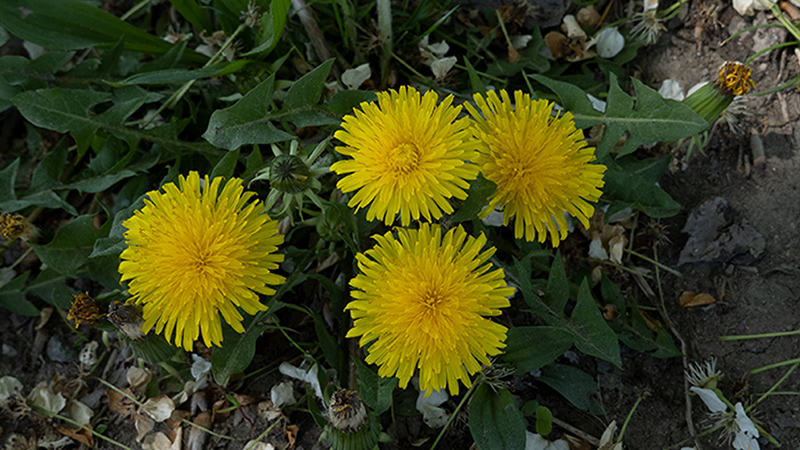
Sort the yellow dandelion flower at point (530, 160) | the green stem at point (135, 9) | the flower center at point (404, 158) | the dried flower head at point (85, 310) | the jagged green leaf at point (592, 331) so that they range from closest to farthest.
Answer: the flower center at point (404, 158), the yellow dandelion flower at point (530, 160), the jagged green leaf at point (592, 331), the dried flower head at point (85, 310), the green stem at point (135, 9)

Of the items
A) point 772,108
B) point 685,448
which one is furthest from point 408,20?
point 685,448

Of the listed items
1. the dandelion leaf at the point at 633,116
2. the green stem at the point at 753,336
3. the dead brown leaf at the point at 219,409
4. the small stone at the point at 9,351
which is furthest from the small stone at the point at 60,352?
the green stem at the point at 753,336

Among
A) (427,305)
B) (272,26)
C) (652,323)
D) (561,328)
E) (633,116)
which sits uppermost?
(272,26)

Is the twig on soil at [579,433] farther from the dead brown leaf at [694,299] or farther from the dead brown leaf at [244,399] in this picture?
the dead brown leaf at [244,399]

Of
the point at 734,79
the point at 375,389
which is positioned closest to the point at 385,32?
the point at 734,79

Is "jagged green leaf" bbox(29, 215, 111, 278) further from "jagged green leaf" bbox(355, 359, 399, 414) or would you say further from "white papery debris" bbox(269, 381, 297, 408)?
"jagged green leaf" bbox(355, 359, 399, 414)

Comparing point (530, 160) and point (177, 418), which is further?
point (177, 418)

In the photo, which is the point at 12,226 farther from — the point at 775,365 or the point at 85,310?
the point at 775,365
